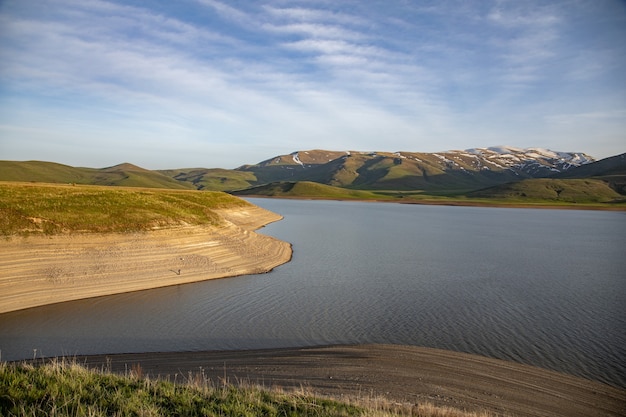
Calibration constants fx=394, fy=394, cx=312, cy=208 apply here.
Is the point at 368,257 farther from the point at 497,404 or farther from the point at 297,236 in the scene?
the point at 497,404

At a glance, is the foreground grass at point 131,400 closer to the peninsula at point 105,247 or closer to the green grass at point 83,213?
the peninsula at point 105,247

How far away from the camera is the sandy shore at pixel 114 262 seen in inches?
1141

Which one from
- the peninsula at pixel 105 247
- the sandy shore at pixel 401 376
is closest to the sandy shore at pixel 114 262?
the peninsula at pixel 105 247

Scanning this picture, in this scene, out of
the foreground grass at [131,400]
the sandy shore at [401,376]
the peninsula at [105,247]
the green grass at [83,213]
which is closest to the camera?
the foreground grass at [131,400]

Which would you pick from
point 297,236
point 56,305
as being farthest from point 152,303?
point 297,236

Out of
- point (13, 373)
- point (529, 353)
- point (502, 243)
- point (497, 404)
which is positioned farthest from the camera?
point (502, 243)

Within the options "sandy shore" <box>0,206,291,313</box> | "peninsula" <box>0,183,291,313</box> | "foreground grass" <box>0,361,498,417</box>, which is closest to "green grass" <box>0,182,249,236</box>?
"peninsula" <box>0,183,291,313</box>

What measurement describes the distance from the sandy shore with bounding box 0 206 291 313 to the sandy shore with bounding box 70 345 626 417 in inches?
519

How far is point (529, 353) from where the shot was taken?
2089cm

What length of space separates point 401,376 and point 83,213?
121ft

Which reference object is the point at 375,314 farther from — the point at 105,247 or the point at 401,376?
the point at 105,247

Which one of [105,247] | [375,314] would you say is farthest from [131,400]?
[105,247]

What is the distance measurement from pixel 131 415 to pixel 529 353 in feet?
64.7

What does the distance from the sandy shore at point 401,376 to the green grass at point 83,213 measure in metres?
21.7
